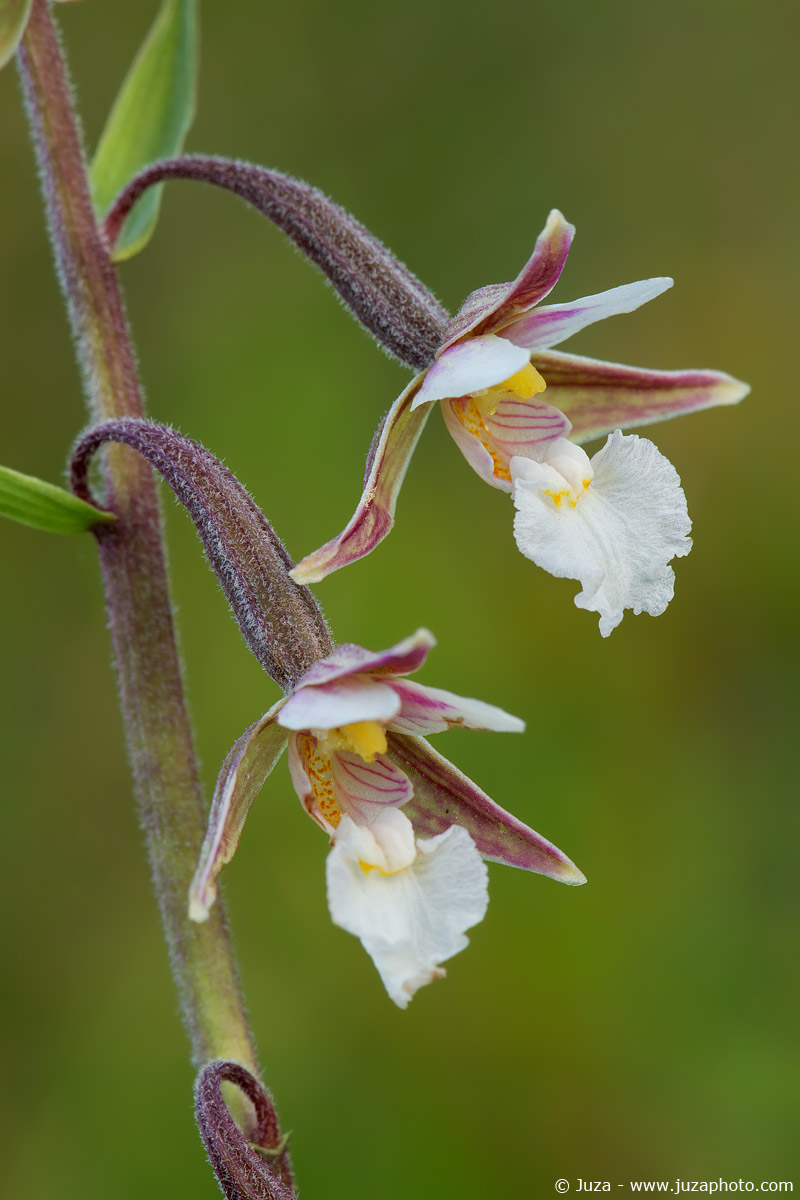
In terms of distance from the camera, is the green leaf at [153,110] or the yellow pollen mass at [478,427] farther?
the green leaf at [153,110]

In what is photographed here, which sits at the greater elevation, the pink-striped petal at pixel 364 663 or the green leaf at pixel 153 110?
the green leaf at pixel 153 110

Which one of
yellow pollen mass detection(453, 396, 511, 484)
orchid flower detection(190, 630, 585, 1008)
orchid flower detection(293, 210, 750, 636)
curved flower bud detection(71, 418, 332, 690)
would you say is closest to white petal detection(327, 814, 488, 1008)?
orchid flower detection(190, 630, 585, 1008)

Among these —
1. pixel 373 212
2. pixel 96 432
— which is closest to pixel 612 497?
pixel 96 432

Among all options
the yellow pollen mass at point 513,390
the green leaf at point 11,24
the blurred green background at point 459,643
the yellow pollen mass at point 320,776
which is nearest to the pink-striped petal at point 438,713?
the yellow pollen mass at point 320,776

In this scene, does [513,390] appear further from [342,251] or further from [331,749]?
[331,749]

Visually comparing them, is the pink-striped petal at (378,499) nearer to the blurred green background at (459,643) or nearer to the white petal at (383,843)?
the white petal at (383,843)

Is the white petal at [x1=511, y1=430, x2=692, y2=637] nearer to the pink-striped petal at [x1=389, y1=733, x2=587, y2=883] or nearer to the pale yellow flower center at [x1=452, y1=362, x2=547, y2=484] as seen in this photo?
the pale yellow flower center at [x1=452, y1=362, x2=547, y2=484]

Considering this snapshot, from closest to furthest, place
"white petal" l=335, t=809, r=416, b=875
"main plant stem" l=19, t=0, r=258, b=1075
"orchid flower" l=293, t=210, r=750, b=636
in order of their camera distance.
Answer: "white petal" l=335, t=809, r=416, b=875
"orchid flower" l=293, t=210, r=750, b=636
"main plant stem" l=19, t=0, r=258, b=1075
